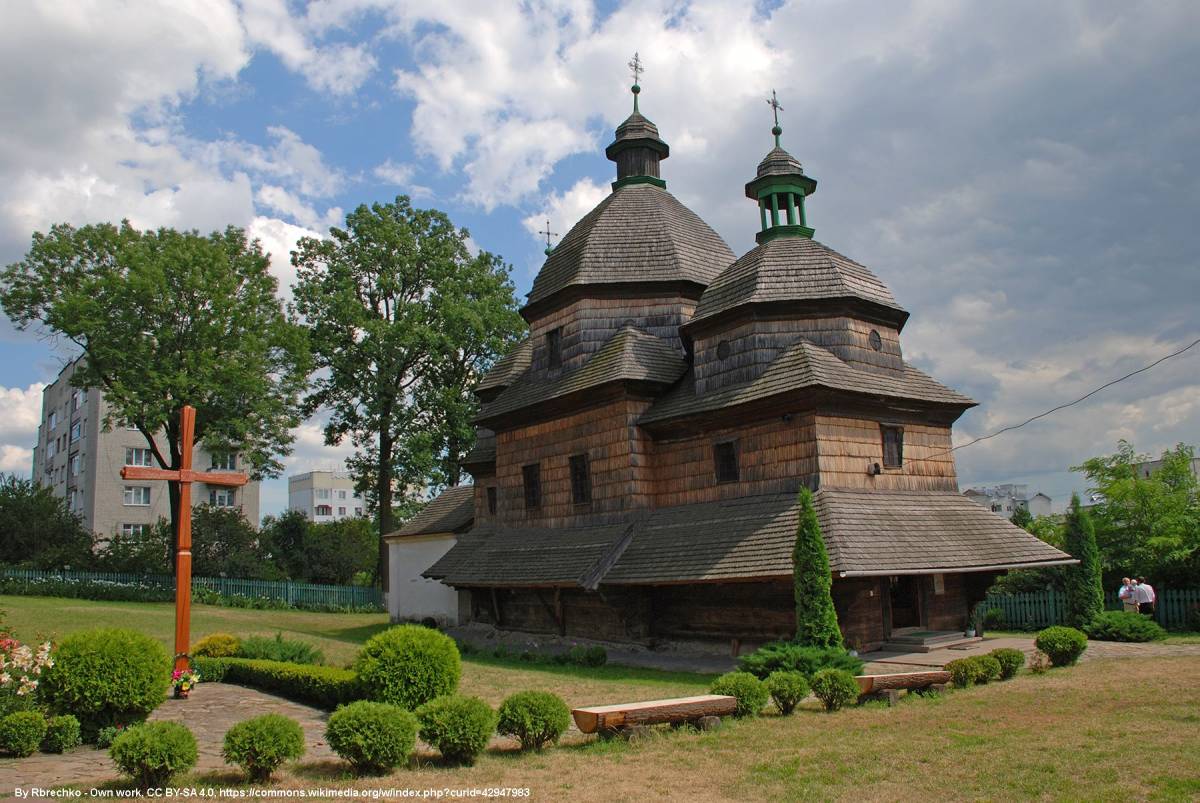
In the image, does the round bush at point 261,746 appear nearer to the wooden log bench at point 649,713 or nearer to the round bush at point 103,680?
the round bush at point 103,680

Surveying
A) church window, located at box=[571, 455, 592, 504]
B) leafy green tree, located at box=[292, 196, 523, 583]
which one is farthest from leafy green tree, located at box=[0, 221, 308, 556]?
church window, located at box=[571, 455, 592, 504]

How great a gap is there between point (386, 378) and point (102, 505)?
75.4ft

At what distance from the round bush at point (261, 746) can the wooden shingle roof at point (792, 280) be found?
44.9 feet

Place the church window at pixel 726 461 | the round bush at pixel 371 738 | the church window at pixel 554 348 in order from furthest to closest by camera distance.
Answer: the church window at pixel 554 348, the church window at pixel 726 461, the round bush at pixel 371 738

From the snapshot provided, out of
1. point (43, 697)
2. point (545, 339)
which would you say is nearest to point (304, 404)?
point (545, 339)

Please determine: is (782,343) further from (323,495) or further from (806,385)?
(323,495)

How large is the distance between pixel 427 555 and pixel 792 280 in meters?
16.1

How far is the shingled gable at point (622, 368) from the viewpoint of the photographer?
67.7 feet

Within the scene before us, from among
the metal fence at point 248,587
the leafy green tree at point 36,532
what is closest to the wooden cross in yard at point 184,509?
the metal fence at point 248,587

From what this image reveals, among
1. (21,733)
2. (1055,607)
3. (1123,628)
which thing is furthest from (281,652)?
(1055,607)

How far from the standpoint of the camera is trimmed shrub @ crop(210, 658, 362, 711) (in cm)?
1136

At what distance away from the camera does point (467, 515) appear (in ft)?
94.4

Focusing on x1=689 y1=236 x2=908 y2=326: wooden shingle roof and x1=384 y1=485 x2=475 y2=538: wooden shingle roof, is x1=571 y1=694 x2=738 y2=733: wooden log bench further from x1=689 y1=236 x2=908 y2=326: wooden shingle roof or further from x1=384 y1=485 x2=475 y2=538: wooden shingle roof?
x1=384 y1=485 x2=475 y2=538: wooden shingle roof

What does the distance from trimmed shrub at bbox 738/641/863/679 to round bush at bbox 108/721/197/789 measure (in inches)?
315
